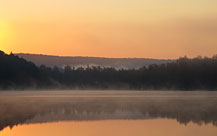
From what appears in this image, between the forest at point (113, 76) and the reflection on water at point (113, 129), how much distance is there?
375 feet

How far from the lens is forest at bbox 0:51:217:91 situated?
14338 cm

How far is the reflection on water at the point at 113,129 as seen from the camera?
21.3 m

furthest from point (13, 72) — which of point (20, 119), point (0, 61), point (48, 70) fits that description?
point (20, 119)

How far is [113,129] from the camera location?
22.9 m

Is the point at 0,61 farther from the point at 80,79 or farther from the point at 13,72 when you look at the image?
the point at 80,79

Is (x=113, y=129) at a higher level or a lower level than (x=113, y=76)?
lower

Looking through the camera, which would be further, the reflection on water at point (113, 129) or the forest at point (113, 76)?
the forest at point (113, 76)

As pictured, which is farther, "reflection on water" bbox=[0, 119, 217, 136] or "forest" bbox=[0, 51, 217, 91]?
"forest" bbox=[0, 51, 217, 91]

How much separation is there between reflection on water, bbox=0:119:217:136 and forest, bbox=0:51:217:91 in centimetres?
11431

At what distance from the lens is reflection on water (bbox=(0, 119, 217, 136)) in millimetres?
21281

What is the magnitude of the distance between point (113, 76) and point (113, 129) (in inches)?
6337

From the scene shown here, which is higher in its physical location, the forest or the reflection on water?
the forest

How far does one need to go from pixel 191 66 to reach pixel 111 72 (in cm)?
4683

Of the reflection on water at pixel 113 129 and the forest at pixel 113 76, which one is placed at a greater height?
the forest at pixel 113 76
